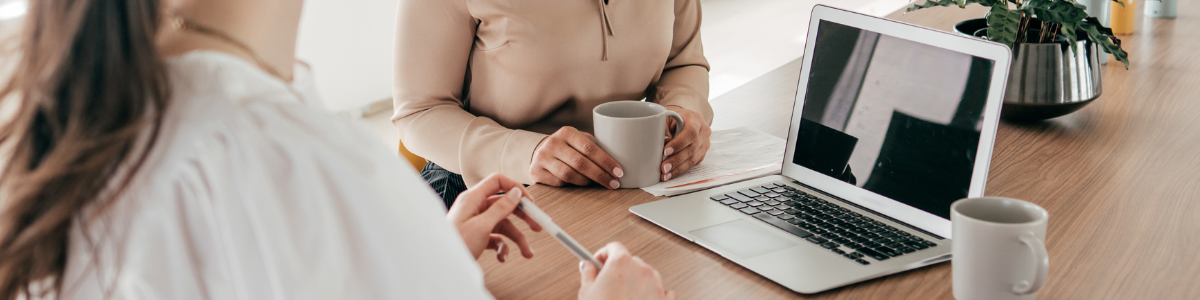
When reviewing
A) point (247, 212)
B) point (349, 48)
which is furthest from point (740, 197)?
point (349, 48)

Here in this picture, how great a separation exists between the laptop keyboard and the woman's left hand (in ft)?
0.28

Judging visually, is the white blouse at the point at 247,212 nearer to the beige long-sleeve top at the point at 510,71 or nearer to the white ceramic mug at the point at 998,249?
the white ceramic mug at the point at 998,249

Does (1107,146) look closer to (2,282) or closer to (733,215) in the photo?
(733,215)

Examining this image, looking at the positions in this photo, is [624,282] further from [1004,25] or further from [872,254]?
[1004,25]

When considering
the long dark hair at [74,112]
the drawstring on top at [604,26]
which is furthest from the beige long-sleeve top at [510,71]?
the long dark hair at [74,112]

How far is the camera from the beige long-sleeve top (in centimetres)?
112

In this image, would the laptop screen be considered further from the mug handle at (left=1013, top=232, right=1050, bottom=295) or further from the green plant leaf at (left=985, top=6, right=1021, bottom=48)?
the green plant leaf at (left=985, top=6, right=1021, bottom=48)

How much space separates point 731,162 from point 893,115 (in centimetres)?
24

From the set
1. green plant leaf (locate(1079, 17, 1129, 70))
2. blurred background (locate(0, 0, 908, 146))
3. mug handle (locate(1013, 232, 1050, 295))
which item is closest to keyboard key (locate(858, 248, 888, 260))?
mug handle (locate(1013, 232, 1050, 295))

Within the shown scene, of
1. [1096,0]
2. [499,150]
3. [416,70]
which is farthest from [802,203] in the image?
[1096,0]

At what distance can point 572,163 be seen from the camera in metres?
0.97

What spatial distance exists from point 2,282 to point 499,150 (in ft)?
2.15

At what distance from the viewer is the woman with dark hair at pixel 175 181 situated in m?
0.43

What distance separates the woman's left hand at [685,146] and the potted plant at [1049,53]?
405mm
